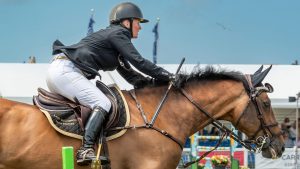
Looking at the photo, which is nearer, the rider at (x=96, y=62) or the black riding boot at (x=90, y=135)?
the black riding boot at (x=90, y=135)

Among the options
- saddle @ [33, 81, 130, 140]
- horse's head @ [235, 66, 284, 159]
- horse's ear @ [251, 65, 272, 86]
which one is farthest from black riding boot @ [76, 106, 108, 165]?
horse's ear @ [251, 65, 272, 86]

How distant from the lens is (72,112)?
6.96 m

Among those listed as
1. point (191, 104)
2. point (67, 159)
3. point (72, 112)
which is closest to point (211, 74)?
point (191, 104)

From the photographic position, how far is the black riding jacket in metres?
7.04

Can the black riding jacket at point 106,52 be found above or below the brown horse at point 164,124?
above

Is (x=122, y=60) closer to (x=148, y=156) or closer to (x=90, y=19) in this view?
(x=148, y=156)

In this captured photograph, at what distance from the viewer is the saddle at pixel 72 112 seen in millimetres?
6836

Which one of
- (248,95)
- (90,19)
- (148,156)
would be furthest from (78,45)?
(90,19)

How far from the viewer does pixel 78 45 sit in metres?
7.18

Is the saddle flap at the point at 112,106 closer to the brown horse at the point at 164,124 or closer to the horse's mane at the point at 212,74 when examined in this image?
the brown horse at the point at 164,124

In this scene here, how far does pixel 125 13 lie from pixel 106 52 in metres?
0.56

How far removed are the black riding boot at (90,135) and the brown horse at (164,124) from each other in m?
0.17

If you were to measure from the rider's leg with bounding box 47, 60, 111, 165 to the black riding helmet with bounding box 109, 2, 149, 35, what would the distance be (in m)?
0.79

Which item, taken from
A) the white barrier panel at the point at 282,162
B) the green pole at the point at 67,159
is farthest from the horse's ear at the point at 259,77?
the white barrier panel at the point at 282,162
